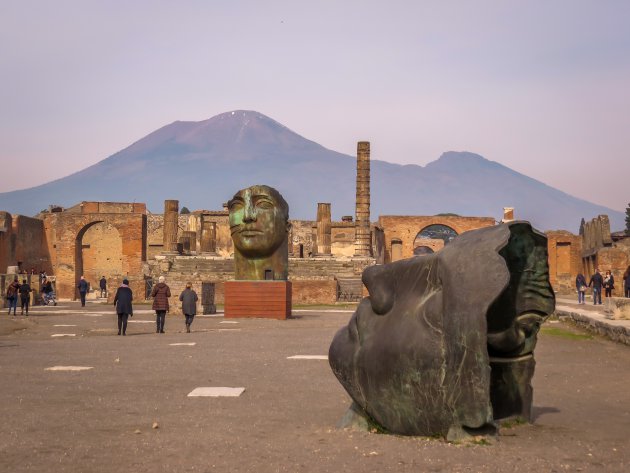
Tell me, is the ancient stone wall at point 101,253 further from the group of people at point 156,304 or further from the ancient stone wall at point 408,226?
the group of people at point 156,304

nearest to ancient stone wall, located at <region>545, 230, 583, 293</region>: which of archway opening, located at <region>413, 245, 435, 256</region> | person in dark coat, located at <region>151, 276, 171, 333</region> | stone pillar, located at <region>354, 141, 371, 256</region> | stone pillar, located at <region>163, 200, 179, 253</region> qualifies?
stone pillar, located at <region>354, 141, 371, 256</region>

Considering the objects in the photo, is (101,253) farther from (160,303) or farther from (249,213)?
(160,303)

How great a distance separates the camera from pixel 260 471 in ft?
17.5

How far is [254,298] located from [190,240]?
3168 cm

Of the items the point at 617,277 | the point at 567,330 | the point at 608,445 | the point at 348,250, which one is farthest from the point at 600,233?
the point at 608,445

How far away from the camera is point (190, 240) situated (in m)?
54.2

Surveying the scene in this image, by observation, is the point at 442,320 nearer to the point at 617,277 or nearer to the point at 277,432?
the point at 277,432

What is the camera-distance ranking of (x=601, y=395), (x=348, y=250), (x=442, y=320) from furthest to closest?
1. (x=348, y=250)
2. (x=601, y=395)
3. (x=442, y=320)

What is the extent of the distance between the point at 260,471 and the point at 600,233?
4244 centimetres

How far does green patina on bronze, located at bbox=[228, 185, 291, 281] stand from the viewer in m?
23.3

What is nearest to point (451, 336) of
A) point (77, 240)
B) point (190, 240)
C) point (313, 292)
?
point (313, 292)

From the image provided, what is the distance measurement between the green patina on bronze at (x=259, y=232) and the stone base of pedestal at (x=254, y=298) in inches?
24.1

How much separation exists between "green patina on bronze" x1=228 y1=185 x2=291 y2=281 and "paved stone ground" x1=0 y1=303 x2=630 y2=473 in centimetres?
914

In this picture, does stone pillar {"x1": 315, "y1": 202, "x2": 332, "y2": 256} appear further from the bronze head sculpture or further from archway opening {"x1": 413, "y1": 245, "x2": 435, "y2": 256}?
the bronze head sculpture
